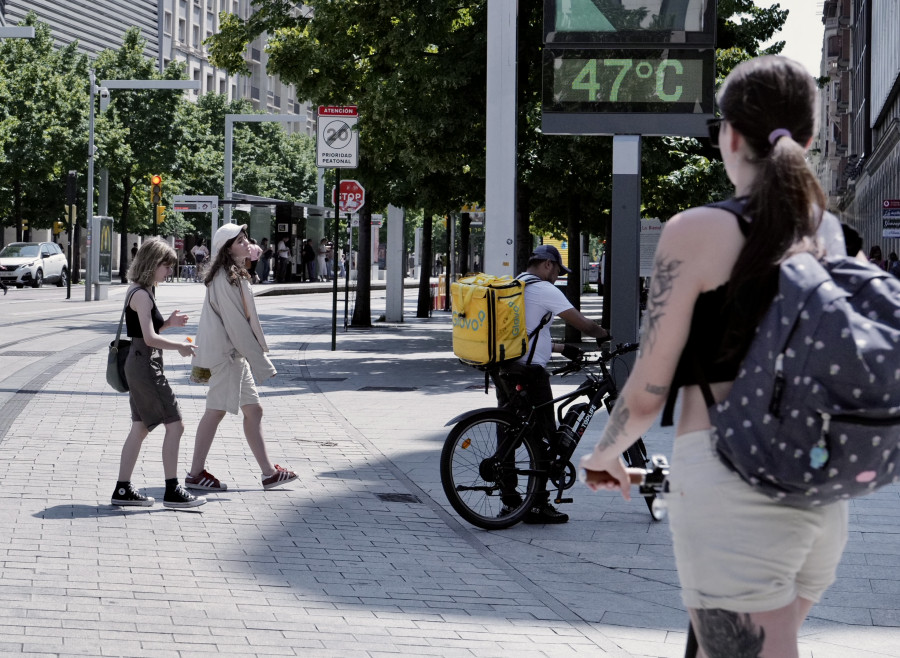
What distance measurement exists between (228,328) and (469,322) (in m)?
1.70

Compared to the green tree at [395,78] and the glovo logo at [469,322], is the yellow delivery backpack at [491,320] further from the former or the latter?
the green tree at [395,78]

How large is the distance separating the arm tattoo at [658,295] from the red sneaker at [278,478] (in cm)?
601

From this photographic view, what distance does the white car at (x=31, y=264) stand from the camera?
43344mm

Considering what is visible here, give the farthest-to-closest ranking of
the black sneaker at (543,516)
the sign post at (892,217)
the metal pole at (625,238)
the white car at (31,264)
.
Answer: the white car at (31,264) → the sign post at (892,217) → the metal pole at (625,238) → the black sneaker at (543,516)

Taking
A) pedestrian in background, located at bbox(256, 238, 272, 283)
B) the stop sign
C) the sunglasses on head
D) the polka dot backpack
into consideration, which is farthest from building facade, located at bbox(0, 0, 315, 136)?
the polka dot backpack

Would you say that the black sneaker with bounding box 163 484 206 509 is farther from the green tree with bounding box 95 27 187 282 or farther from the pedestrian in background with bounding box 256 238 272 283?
the pedestrian in background with bounding box 256 238 272 283

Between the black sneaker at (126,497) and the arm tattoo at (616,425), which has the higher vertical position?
the arm tattoo at (616,425)

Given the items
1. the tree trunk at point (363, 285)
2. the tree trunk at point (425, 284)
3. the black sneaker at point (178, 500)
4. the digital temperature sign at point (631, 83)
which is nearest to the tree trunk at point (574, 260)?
the tree trunk at point (363, 285)

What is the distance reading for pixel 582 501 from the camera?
8180mm

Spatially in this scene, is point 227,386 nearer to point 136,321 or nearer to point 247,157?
point 136,321

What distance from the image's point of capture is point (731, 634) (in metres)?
2.47

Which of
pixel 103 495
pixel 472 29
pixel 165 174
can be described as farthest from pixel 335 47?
pixel 165 174

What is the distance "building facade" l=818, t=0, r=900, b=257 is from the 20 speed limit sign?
10054mm

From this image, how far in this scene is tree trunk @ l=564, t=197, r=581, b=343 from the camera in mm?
21513
